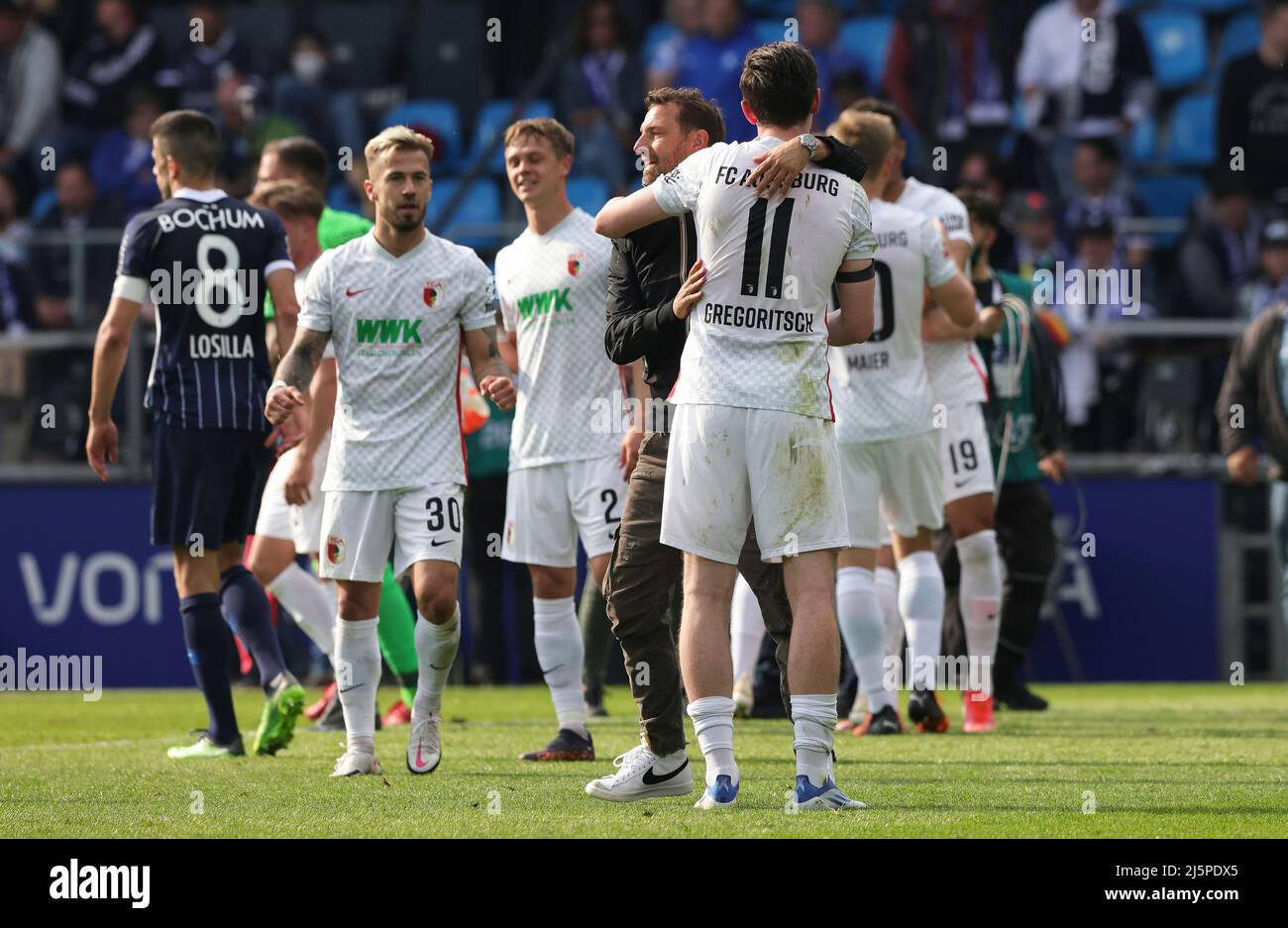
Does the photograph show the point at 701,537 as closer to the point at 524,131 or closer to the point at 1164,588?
the point at 524,131

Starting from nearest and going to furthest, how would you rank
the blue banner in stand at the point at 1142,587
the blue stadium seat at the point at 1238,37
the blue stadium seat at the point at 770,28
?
the blue banner in stand at the point at 1142,587 → the blue stadium seat at the point at 770,28 → the blue stadium seat at the point at 1238,37

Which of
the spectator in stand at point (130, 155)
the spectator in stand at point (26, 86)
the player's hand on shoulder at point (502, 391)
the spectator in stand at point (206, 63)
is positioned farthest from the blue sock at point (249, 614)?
the spectator in stand at point (26, 86)

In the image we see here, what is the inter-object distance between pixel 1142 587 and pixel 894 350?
542cm

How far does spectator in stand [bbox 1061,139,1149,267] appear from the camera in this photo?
15523 mm

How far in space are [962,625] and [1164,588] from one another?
3.19m

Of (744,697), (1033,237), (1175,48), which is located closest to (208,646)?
(744,697)

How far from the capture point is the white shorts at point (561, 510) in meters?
8.02

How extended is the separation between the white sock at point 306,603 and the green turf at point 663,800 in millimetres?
476

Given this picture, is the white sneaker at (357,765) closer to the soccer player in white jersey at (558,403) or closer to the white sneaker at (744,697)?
the soccer player in white jersey at (558,403)

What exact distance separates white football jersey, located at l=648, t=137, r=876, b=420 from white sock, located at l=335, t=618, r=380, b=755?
1906mm

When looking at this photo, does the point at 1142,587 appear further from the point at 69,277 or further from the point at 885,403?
the point at 69,277

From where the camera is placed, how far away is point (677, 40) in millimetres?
16828
